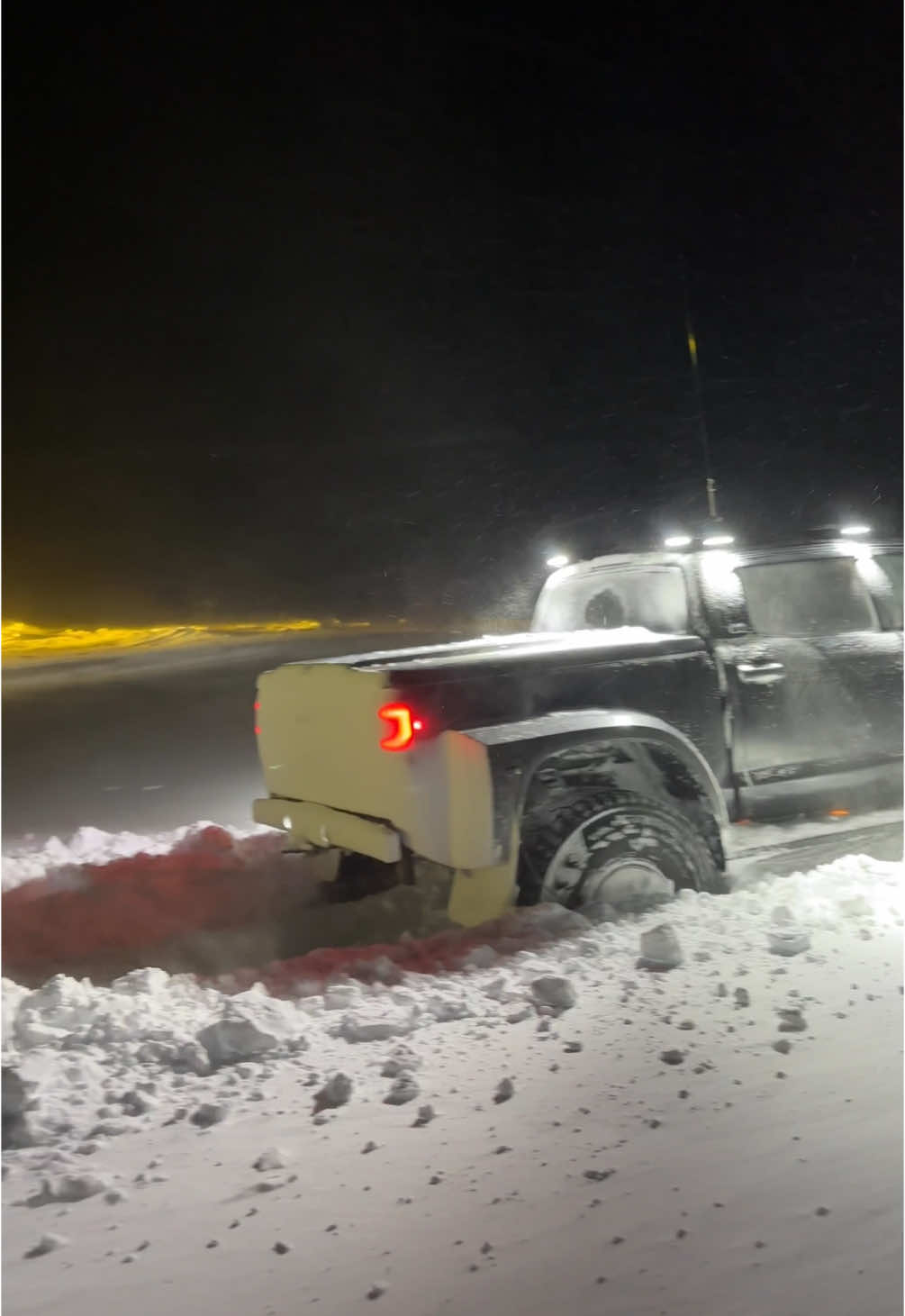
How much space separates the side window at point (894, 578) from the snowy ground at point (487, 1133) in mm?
2014

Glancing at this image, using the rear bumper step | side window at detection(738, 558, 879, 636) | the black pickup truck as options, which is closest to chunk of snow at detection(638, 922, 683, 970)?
the black pickup truck

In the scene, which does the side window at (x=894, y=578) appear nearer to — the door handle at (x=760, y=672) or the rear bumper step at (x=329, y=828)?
the door handle at (x=760, y=672)

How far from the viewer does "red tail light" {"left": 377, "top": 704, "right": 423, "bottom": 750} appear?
14.6ft

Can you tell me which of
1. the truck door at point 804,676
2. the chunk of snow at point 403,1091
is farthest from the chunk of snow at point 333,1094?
the truck door at point 804,676

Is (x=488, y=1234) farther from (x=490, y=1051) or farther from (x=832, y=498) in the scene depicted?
(x=832, y=498)

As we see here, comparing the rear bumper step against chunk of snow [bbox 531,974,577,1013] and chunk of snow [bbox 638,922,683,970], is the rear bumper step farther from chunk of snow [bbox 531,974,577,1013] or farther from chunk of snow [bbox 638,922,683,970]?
chunk of snow [bbox 638,922,683,970]

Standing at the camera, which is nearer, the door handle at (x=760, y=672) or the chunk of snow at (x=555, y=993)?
the chunk of snow at (x=555, y=993)

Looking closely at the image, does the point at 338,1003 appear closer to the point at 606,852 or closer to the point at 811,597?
the point at 606,852

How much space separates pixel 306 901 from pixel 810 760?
2700mm

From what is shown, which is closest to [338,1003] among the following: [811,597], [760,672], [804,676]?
[760,672]

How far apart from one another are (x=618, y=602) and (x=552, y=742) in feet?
6.19

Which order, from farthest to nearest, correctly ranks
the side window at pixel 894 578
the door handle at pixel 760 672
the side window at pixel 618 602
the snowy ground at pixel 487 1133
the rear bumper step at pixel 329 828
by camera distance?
the side window at pixel 894 578, the side window at pixel 618 602, the door handle at pixel 760 672, the rear bumper step at pixel 329 828, the snowy ground at pixel 487 1133

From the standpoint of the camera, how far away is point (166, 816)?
907cm

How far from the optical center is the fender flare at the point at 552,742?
438cm
